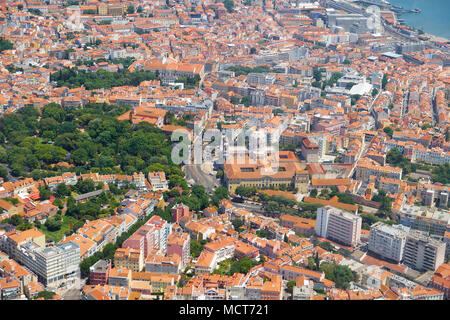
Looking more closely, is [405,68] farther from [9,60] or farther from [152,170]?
[9,60]

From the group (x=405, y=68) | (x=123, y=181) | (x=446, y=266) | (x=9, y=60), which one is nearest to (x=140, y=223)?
(x=123, y=181)

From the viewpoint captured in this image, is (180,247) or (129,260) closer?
(129,260)

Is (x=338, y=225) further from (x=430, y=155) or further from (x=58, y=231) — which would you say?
(x=430, y=155)

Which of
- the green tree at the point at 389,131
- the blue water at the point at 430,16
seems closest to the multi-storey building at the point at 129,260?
the green tree at the point at 389,131

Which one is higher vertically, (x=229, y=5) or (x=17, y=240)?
(x=229, y=5)

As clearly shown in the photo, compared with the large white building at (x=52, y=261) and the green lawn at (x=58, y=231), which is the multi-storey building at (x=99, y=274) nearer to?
the large white building at (x=52, y=261)

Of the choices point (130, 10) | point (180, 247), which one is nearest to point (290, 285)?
point (180, 247)
